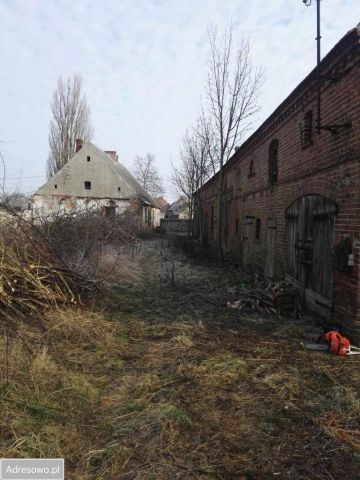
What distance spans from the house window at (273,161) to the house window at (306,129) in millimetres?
2430

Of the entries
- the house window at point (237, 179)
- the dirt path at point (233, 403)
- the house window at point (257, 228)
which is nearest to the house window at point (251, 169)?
the house window at point (257, 228)

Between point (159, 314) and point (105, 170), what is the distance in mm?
27126

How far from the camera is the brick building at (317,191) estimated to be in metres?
5.47

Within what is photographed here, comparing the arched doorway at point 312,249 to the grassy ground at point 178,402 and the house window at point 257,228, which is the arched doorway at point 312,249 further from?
the house window at point 257,228

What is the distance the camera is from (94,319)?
6.53 m

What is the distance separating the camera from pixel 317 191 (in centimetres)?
675

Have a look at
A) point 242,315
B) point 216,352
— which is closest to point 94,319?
point 216,352

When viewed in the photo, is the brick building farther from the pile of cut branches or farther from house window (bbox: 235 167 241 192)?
the pile of cut branches

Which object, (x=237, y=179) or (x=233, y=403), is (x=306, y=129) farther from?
(x=237, y=179)

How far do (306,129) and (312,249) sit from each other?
251cm

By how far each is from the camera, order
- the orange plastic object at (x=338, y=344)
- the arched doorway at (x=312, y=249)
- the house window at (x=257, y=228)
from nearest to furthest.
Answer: the orange plastic object at (x=338, y=344), the arched doorway at (x=312, y=249), the house window at (x=257, y=228)

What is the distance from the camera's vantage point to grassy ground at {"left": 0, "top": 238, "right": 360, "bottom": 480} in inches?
113

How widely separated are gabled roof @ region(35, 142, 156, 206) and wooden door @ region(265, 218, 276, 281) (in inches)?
908

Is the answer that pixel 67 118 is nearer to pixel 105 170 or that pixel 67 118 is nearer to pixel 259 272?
pixel 105 170
